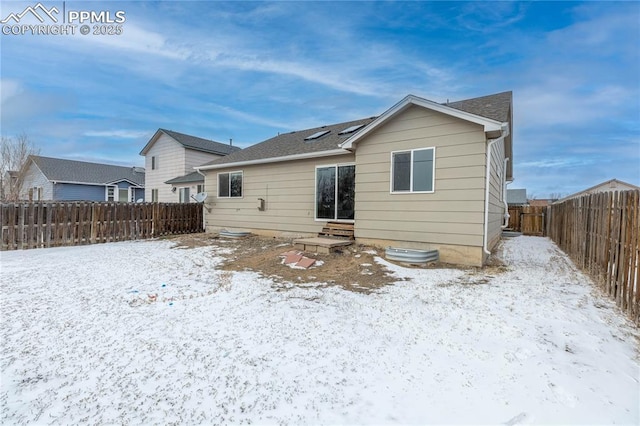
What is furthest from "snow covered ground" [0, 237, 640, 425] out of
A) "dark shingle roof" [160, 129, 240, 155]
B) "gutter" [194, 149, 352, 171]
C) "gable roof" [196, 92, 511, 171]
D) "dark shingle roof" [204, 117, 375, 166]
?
"dark shingle roof" [160, 129, 240, 155]

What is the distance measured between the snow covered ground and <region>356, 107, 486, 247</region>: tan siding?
1934 mm

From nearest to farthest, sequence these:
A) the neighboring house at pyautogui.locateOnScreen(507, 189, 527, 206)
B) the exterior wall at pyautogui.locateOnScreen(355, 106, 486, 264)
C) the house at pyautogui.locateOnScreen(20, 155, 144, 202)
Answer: the exterior wall at pyautogui.locateOnScreen(355, 106, 486, 264) < the house at pyautogui.locateOnScreen(20, 155, 144, 202) < the neighboring house at pyautogui.locateOnScreen(507, 189, 527, 206)

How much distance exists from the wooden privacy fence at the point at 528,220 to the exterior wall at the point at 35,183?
30293 mm

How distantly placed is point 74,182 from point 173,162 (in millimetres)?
9239

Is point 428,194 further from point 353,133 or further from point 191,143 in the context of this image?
point 191,143

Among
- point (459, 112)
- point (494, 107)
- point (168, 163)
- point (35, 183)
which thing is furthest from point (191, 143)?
point (494, 107)

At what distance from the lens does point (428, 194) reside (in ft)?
22.1

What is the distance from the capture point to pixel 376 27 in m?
9.81

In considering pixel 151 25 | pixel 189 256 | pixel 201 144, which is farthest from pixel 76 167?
pixel 189 256

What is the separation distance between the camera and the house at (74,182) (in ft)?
70.8

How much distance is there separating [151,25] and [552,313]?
11399 mm

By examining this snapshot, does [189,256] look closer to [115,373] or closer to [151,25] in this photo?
[115,373]

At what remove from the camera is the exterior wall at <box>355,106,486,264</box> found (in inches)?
244

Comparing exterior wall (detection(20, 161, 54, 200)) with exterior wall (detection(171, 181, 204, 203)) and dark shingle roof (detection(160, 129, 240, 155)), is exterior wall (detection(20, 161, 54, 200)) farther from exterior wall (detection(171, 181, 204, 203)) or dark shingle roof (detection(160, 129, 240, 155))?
exterior wall (detection(171, 181, 204, 203))
